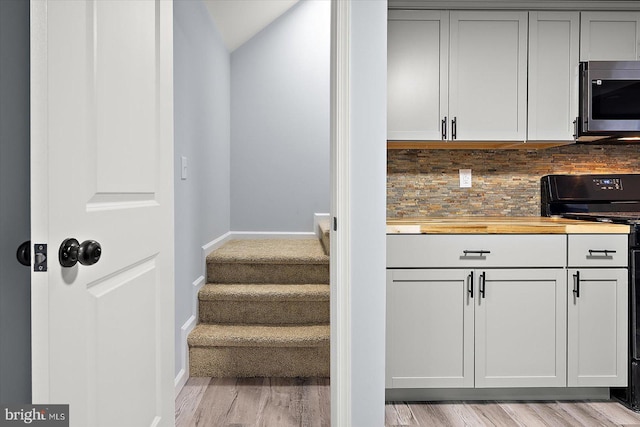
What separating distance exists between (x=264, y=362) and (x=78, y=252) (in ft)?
6.07

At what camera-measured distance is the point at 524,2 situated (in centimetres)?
259

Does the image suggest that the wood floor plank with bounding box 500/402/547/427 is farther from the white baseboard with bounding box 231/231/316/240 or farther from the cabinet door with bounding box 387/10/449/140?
the white baseboard with bounding box 231/231/316/240

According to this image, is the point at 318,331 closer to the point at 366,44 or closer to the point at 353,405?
the point at 353,405

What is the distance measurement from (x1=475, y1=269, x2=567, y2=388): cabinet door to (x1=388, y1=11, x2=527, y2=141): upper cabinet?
0.79 m

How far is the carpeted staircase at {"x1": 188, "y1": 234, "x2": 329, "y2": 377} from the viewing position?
106 inches

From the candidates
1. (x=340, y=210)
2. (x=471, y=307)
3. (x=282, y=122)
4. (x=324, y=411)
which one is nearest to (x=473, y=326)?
(x=471, y=307)

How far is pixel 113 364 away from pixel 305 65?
348 centimetres

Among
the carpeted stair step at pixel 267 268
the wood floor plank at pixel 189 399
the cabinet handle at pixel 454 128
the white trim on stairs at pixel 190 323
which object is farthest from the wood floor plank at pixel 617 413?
the white trim on stairs at pixel 190 323

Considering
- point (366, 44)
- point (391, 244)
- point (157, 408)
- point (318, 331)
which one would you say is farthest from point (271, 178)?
point (157, 408)

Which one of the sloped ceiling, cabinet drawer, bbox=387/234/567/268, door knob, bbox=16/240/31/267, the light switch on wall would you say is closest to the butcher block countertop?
cabinet drawer, bbox=387/234/567/268

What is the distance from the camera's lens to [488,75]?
104 inches

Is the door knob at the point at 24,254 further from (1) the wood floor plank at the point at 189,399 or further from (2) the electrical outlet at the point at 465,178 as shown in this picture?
(2) the electrical outlet at the point at 465,178

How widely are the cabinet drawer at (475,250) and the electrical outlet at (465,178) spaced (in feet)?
2.28

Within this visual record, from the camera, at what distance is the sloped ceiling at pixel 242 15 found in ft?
11.0
